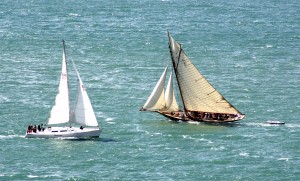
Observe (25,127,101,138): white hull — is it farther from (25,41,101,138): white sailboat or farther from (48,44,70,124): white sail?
(48,44,70,124): white sail

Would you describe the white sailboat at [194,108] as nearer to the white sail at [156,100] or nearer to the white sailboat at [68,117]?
the white sail at [156,100]

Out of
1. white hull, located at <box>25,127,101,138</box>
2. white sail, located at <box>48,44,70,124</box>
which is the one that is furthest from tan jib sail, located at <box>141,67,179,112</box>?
white sail, located at <box>48,44,70,124</box>

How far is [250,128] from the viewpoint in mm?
193125

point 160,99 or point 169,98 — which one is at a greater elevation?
point 169,98

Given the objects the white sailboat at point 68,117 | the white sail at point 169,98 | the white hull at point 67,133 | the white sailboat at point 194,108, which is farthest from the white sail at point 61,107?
the white sail at point 169,98

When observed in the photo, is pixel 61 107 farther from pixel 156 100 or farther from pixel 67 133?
pixel 156 100

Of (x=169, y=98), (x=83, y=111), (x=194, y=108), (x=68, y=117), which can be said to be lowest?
(x=68, y=117)

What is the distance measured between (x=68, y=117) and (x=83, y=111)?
2.58 m

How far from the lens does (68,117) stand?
186750mm

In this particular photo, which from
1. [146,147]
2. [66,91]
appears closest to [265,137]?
[146,147]

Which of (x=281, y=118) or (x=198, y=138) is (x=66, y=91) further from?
(x=281, y=118)

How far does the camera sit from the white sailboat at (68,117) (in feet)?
610

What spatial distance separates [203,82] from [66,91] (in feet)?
84.2

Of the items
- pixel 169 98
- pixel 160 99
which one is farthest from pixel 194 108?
pixel 160 99
